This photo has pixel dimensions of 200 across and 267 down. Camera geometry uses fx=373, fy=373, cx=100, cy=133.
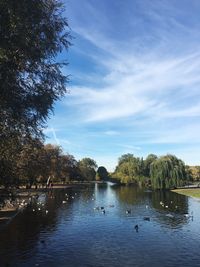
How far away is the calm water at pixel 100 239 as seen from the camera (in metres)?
28.9

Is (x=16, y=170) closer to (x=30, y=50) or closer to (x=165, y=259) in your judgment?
(x=30, y=50)

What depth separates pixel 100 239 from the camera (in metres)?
36.6

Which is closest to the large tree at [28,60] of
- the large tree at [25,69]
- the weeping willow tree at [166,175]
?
the large tree at [25,69]

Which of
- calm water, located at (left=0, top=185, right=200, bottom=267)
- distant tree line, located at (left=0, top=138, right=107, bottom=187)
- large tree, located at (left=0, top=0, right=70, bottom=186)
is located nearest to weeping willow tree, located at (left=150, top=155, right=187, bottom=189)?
distant tree line, located at (left=0, top=138, right=107, bottom=187)

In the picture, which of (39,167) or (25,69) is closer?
(25,69)

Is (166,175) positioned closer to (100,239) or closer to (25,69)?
(100,239)

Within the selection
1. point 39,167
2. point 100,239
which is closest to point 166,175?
point 39,167

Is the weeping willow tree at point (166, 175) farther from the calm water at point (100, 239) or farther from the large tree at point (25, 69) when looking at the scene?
the large tree at point (25, 69)

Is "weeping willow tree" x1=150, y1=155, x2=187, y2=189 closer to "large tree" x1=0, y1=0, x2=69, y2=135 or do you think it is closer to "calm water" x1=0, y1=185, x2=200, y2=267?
"calm water" x1=0, y1=185, x2=200, y2=267

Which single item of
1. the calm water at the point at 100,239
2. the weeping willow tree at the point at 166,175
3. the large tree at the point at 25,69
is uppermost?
the weeping willow tree at the point at 166,175

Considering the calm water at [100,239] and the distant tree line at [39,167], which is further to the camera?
the calm water at [100,239]

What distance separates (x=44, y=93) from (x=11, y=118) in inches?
76.6

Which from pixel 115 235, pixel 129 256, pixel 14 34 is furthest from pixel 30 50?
pixel 115 235

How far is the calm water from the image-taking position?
1138 inches
